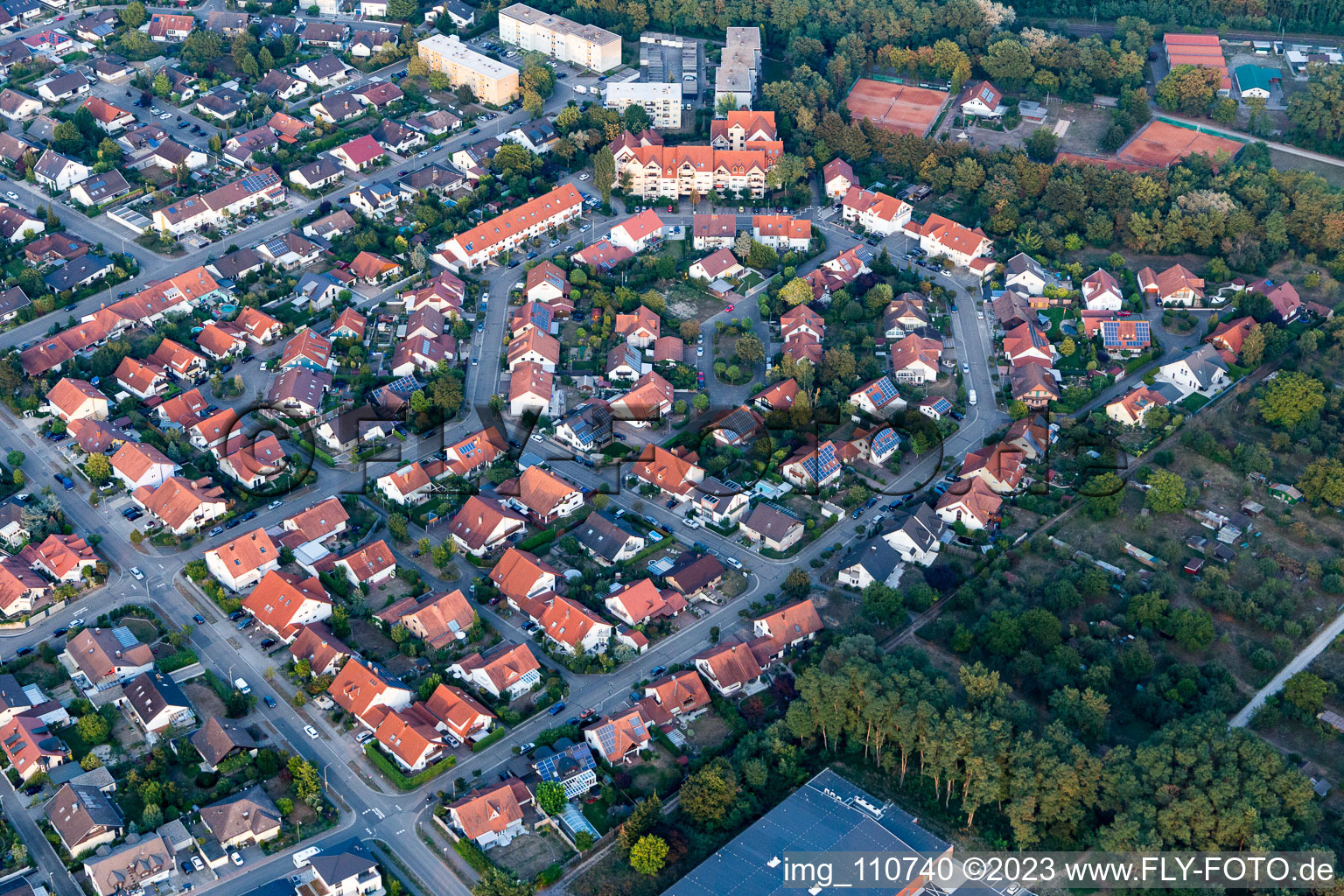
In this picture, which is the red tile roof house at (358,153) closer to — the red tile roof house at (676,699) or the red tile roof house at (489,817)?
the red tile roof house at (676,699)

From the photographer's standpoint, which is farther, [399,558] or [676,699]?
[399,558]

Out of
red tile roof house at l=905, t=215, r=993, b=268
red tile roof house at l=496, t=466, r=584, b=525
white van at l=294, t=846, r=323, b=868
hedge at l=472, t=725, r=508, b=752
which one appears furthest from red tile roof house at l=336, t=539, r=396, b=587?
red tile roof house at l=905, t=215, r=993, b=268

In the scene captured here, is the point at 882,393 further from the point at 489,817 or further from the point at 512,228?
the point at 489,817

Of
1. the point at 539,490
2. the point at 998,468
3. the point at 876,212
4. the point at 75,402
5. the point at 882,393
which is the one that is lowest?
the point at 539,490

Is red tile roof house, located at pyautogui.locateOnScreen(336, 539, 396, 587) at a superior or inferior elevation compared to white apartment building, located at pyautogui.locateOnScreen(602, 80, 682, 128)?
inferior

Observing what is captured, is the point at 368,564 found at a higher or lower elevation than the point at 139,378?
lower
